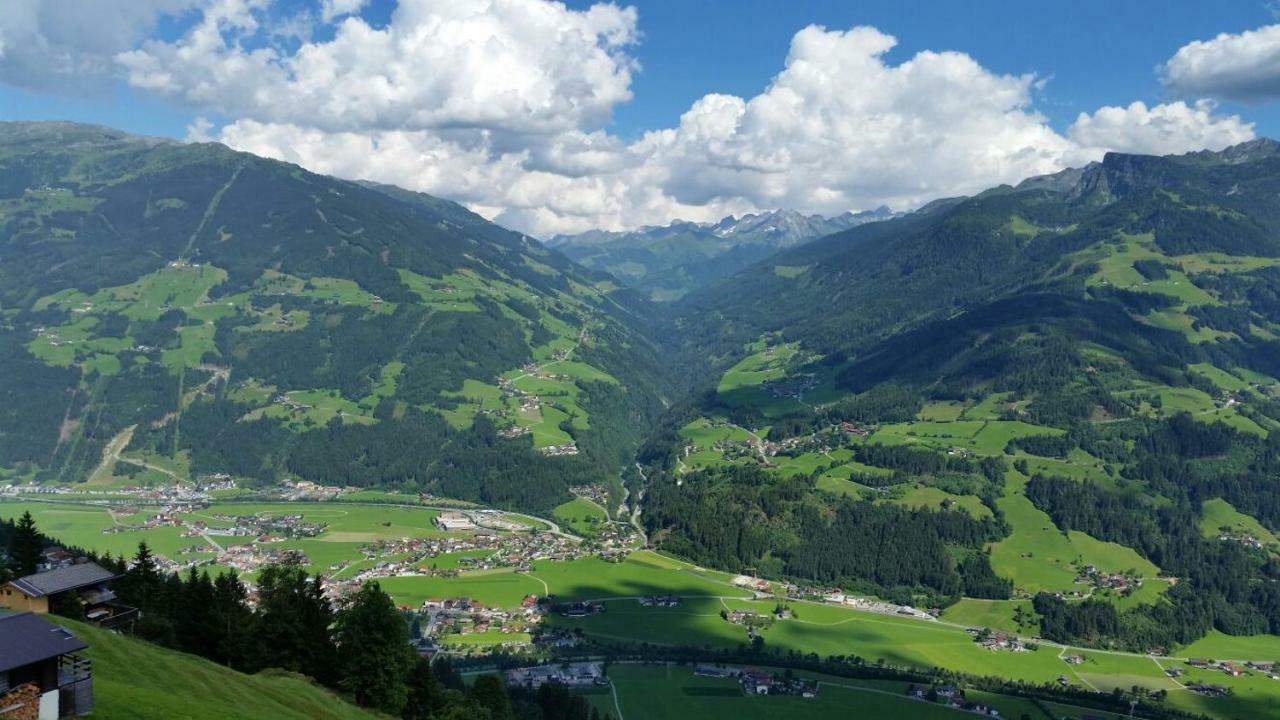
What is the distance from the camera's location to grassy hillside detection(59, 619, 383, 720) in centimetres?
2909

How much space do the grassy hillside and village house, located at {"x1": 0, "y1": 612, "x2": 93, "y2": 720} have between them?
4.21ft

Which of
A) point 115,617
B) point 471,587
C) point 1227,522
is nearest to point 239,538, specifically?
point 471,587

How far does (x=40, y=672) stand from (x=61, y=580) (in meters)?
28.3

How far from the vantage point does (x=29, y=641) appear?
24.7 metres

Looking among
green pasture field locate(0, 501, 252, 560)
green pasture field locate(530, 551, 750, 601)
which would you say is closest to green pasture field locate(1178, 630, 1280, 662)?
green pasture field locate(530, 551, 750, 601)

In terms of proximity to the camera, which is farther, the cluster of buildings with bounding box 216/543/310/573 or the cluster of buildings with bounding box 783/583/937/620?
the cluster of buildings with bounding box 783/583/937/620

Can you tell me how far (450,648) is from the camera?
10762 centimetres

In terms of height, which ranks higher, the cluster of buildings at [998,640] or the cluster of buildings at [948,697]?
the cluster of buildings at [998,640]

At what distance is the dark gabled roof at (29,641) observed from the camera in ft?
78.2

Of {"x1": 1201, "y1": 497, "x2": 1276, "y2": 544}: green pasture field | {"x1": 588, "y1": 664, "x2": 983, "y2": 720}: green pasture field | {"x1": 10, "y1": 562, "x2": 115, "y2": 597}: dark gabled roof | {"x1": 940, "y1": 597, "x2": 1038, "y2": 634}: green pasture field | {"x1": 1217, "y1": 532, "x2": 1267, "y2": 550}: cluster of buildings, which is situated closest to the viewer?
{"x1": 10, "y1": 562, "x2": 115, "y2": 597}: dark gabled roof

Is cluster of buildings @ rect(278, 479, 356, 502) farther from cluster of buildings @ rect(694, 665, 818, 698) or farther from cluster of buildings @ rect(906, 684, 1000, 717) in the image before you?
cluster of buildings @ rect(906, 684, 1000, 717)

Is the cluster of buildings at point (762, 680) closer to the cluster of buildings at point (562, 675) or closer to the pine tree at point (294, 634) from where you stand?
the cluster of buildings at point (562, 675)

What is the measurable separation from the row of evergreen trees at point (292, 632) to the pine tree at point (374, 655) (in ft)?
0.20

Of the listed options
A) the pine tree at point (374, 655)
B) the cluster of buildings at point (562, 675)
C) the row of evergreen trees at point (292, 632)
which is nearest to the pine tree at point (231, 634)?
the row of evergreen trees at point (292, 632)
